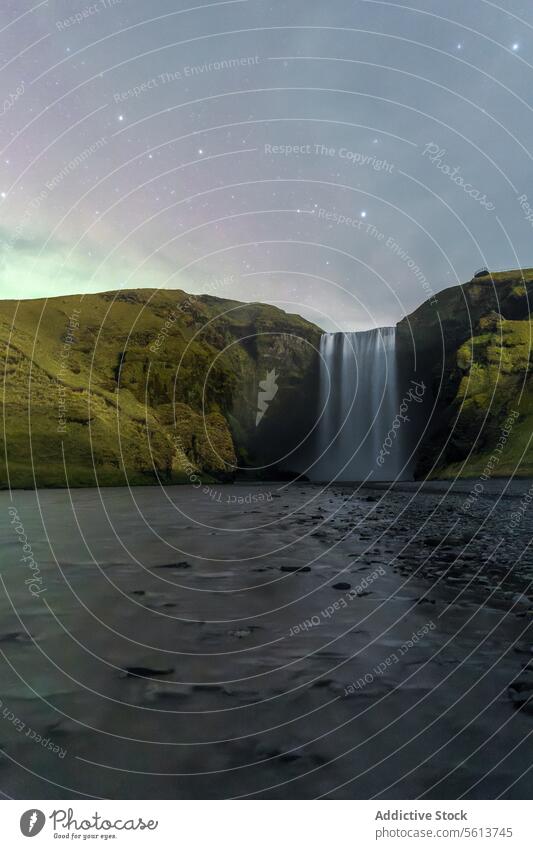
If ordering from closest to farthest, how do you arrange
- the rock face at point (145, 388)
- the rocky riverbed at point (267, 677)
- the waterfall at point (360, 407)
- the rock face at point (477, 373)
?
the rocky riverbed at point (267, 677), the rock face at point (145, 388), the rock face at point (477, 373), the waterfall at point (360, 407)

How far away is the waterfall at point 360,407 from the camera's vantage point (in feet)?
283

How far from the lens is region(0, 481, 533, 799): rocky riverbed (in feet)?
11.8

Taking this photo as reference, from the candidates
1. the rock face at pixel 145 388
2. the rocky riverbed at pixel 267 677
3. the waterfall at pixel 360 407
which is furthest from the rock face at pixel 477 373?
the rocky riverbed at pixel 267 677

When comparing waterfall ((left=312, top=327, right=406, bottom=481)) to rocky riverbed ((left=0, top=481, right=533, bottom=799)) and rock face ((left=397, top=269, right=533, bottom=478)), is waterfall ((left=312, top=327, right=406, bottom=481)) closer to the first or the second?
rock face ((left=397, top=269, right=533, bottom=478))

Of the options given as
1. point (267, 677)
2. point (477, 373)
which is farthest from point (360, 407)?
point (267, 677)

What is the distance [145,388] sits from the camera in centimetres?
6412

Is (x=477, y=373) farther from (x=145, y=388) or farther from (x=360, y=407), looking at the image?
(x=145, y=388)

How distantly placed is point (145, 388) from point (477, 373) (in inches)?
1933

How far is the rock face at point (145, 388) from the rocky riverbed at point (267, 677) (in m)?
39.8

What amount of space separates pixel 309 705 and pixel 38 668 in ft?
10.9

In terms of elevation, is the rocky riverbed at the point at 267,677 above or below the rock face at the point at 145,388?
below

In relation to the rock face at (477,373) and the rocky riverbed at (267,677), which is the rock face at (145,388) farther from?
the rocky riverbed at (267,677)

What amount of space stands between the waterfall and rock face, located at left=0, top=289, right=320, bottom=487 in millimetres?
5497

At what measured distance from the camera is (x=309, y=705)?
181 inches
